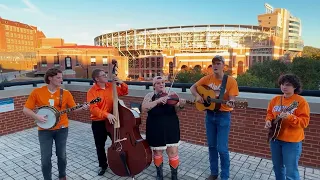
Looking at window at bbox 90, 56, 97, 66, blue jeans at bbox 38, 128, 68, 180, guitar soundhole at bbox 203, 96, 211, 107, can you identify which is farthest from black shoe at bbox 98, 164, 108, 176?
window at bbox 90, 56, 97, 66

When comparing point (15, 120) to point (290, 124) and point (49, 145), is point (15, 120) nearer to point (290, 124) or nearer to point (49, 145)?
point (49, 145)

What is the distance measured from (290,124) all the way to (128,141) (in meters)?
2.33

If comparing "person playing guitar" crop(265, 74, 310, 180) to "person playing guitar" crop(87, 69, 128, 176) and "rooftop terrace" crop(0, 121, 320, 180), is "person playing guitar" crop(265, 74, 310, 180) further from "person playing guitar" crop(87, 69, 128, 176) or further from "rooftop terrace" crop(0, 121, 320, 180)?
"person playing guitar" crop(87, 69, 128, 176)

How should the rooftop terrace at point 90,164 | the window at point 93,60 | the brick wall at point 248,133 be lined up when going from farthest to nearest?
the window at point 93,60, the brick wall at point 248,133, the rooftop terrace at point 90,164

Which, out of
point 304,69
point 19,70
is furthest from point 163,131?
point 19,70

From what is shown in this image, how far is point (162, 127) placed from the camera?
347 centimetres

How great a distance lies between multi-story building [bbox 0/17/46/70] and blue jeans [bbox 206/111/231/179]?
221 feet

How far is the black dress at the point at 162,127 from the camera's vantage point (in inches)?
136

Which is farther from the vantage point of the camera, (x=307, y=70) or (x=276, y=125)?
(x=307, y=70)

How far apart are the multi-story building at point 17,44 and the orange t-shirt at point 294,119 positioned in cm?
6836

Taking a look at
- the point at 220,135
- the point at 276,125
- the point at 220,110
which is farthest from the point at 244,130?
the point at 276,125

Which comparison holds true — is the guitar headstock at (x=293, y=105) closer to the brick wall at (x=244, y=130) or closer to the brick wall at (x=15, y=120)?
the brick wall at (x=244, y=130)

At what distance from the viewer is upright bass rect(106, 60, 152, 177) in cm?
351

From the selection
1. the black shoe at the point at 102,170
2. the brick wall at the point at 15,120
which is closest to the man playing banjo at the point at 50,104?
the black shoe at the point at 102,170
